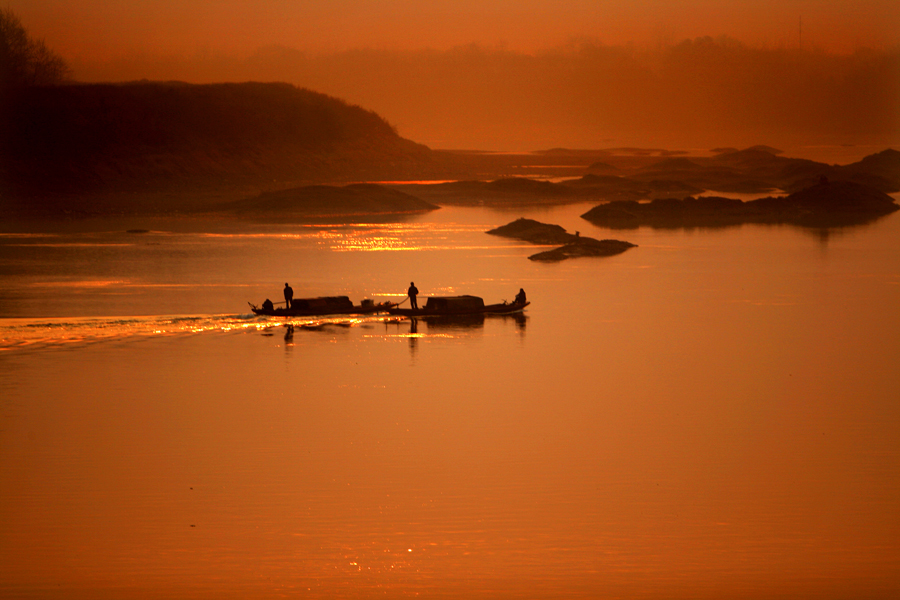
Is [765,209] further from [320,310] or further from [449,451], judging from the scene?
[449,451]

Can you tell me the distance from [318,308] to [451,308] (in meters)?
5.31

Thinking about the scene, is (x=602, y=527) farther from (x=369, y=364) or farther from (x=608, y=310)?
(x=608, y=310)

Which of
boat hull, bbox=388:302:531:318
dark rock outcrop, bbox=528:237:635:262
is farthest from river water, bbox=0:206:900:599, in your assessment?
dark rock outcrop, bbox=528:237:635:262

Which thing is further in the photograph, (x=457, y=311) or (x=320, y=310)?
(x=457, y=311)

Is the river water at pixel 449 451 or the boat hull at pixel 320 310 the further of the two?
the boat hull at pixel 320 310

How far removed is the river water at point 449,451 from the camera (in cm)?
1309

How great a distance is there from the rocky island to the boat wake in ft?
127

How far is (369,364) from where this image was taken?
96.0ft

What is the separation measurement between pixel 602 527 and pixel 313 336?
69.7 feet

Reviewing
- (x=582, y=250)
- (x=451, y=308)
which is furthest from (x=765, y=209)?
(x=451, y=308)

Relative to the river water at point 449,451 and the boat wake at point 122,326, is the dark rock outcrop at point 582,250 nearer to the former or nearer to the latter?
the river water at point 449,451

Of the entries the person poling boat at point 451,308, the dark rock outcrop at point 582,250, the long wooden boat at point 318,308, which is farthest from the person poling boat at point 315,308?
the dark rock outcrop at point 582,250

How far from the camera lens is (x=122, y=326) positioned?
3462 centimetres

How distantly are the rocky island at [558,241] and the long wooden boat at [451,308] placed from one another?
1362 inches
